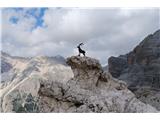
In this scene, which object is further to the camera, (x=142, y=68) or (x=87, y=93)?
(x=142, y=68)

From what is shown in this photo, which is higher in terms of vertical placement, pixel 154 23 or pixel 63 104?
pixel 154 23

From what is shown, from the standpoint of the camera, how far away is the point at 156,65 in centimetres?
998

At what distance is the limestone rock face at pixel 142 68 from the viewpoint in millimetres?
8750

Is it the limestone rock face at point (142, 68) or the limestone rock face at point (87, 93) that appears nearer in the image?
the limestone rock face at point (87, 93)

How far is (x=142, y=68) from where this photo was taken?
10328 millimetres

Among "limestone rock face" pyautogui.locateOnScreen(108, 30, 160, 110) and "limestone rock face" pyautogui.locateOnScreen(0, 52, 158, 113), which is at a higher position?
"limestone rock face" pyautogui.locateOnScreen(108, 30, 160, 110)

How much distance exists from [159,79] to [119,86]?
337 cm

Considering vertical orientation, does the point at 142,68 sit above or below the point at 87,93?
above

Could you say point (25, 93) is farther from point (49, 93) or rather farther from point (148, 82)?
point (49, 93)

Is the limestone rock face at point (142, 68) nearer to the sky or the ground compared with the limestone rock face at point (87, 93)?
nearer to the sky

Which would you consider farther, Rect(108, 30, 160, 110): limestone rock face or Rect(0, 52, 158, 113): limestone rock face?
Rect(108, 30, 160, 110): limestone rock face

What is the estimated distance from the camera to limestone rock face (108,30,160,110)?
8750 mm
